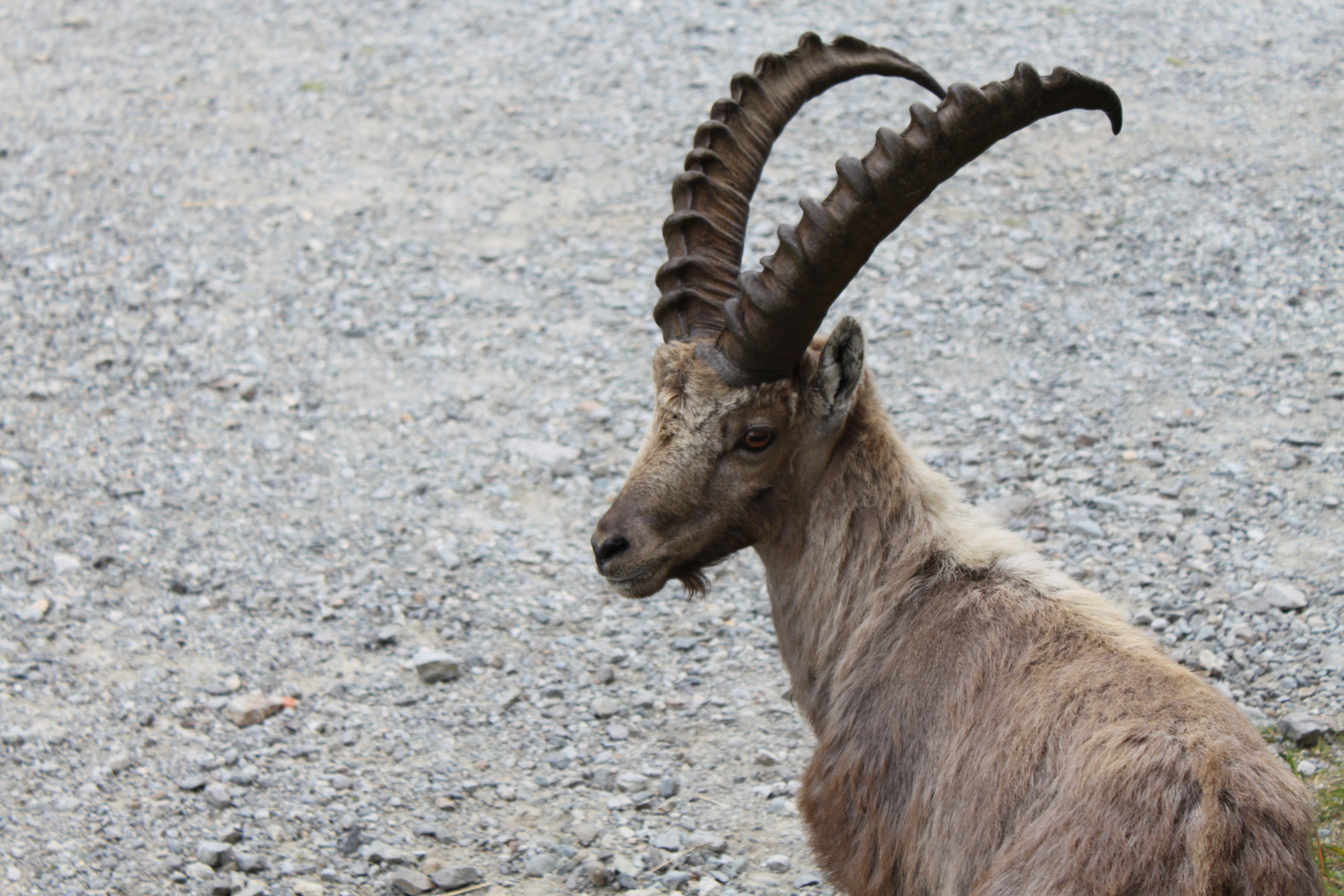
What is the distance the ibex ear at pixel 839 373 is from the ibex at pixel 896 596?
1cm

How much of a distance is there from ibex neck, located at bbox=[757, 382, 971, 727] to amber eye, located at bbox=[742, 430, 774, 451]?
291mm

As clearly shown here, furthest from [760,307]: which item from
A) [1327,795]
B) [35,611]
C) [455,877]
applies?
[35,611]

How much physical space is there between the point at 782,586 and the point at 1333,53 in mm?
9848

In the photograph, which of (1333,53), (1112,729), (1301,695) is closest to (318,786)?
(1112,729)

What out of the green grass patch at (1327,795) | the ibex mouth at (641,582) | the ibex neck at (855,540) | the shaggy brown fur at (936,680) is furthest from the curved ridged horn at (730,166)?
the green grass patch at (1327,795)

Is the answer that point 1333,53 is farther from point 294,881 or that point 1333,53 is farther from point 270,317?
point 294,881

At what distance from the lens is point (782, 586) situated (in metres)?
5.05

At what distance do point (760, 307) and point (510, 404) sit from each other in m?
→ 4.67

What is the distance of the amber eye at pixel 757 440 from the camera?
478 cm

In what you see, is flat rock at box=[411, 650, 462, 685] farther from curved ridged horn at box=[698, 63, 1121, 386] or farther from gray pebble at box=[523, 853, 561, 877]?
curved ridged horn at box=[698, 63, 1121, 386]

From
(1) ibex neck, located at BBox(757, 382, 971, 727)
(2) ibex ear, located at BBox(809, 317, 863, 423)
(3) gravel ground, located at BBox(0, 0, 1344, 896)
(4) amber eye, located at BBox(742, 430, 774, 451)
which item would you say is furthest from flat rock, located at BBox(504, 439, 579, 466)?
(2) ibex ear, located at BBox(809, 317, 863, 423)

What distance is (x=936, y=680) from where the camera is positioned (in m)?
4.35

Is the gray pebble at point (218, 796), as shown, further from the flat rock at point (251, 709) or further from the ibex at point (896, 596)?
the ibex at point (896, 596)

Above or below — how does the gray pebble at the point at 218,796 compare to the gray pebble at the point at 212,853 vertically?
above
